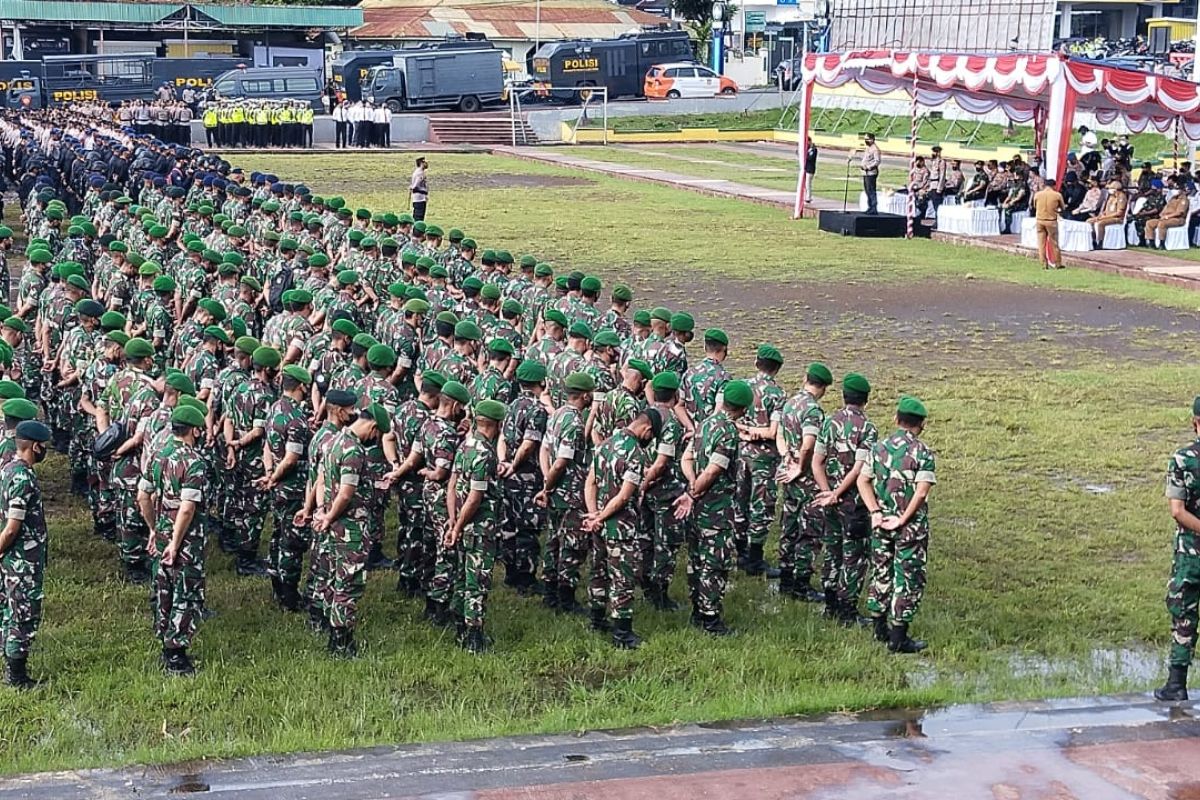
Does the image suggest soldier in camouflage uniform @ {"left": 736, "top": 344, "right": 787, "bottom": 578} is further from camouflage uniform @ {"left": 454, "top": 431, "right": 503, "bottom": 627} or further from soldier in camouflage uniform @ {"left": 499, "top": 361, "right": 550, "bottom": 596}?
camouflage uniform @ {"left": 454, "top": 431, "right": 503, "bottom": 627}

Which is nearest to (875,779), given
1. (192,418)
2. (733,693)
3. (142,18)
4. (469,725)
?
(733,693)

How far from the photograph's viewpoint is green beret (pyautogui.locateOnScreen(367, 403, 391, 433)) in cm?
852

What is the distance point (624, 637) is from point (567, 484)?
3.18 ft

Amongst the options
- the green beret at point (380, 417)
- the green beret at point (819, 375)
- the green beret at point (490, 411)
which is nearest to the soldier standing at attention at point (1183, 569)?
the green beret at point (819, 375)

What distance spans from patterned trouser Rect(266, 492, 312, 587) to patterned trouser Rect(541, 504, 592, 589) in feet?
4.71

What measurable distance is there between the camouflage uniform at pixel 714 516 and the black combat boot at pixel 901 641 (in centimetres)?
94

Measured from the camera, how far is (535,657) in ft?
27.3

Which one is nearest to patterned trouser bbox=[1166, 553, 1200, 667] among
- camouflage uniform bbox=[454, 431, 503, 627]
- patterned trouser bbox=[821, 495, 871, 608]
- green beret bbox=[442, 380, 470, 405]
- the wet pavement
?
the wet pavement

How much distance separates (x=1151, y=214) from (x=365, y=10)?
168 ft

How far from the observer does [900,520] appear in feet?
27.0

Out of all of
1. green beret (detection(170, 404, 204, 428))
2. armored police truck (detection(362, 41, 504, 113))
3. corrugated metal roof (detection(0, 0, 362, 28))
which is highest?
corrugated metal roof (detection(0, 0, 362, 28))

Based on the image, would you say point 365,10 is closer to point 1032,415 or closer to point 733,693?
point 1032,415

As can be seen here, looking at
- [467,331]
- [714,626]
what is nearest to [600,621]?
[714,626]

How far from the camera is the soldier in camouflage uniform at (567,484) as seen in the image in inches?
344
